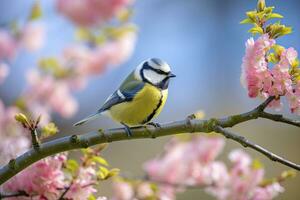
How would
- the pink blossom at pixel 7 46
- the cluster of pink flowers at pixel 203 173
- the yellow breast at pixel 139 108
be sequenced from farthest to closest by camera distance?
the pink blossom at pixel 7 46
the cluster of pink flowers at pixel 203 173
the yellow breast at pixel 139 108

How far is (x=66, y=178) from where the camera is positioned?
1312mm

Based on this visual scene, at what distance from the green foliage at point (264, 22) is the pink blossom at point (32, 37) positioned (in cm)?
186

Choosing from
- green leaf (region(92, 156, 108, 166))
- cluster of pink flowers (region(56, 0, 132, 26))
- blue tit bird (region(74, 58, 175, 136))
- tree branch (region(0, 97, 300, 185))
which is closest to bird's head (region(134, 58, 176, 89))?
blue tit bird (region(74, 58, 175, 136))

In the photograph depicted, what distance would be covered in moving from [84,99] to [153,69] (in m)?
5.31

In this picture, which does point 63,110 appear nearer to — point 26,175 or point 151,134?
point 26,175

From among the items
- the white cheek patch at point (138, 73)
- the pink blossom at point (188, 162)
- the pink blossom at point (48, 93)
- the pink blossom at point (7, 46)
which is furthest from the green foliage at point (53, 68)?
the white cheek patch at point (138, 73)

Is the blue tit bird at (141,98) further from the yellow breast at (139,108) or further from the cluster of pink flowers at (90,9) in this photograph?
the cluster of pink flowers at (90,9)

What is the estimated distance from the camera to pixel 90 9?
2.80m

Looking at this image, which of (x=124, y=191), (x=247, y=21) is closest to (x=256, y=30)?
(x=247, y=21)

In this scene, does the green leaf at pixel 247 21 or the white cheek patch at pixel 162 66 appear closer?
the green leaf at pixel 247 21

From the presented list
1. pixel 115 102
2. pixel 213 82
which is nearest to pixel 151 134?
pixel 115 102

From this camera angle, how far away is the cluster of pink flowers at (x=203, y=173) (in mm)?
1896

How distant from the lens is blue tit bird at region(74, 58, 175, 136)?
5.30 ft

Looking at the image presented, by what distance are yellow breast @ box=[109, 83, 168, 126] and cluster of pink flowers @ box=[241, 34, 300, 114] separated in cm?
54
